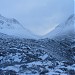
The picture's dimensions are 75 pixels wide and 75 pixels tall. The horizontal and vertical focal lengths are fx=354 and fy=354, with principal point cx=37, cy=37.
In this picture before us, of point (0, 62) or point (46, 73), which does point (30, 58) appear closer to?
point (0, 62)

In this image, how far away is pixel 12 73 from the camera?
85750 mm

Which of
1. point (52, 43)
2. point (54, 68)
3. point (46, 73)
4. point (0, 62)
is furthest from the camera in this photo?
point (52, 43)

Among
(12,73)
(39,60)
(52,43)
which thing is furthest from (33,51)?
(12,73)

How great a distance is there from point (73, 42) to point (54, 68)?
69181 millimetres

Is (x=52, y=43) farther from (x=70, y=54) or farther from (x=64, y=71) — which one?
(x=64, y=71)

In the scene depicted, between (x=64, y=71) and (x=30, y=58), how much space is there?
24137mm

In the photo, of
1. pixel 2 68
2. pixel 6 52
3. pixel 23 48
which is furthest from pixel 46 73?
pixel 23 48

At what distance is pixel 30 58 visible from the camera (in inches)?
4269

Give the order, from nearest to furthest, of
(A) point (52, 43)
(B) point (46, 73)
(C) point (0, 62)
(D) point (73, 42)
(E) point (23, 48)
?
(B) point (46, 73), (C) point (0, 62), (E) point (23, 48), (A) point (52, 43), (D) point (73, 42)

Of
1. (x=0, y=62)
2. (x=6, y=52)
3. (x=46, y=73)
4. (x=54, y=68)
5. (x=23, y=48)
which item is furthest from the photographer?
(x=23, y=48)

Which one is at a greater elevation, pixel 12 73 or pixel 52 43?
pixel 52 43

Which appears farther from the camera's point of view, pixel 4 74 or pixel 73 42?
pixel 73 42

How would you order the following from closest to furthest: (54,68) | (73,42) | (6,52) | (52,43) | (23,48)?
(54,68)
(6,52)
(23,48)
(52,43)
(73,42)

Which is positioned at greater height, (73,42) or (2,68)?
(73,42)
